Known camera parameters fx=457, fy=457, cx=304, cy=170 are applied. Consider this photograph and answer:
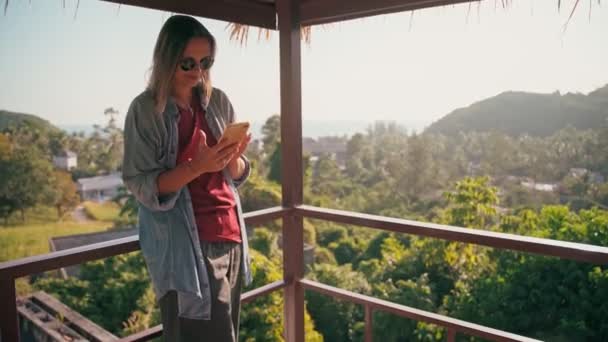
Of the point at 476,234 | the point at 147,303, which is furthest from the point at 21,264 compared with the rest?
the point at 147,303

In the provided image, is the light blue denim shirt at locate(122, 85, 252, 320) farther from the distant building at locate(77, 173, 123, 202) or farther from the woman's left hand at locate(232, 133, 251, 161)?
the distant building at locate(77, 173, 123, 202)

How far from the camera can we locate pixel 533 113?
19203mm

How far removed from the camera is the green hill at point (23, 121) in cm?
2236

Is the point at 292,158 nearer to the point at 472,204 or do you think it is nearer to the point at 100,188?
the point at 472,204

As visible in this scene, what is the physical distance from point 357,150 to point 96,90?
14.4 m

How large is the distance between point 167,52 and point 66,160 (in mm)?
22626

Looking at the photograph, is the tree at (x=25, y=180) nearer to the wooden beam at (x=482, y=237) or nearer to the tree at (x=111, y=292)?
the tree at (x=111, y=292)

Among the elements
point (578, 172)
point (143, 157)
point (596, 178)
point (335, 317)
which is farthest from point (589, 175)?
point (143, 157)

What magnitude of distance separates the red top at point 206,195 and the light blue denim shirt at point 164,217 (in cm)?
4

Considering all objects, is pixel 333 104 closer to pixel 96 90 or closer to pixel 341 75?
pixel 341 75

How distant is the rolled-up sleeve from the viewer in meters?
1.24

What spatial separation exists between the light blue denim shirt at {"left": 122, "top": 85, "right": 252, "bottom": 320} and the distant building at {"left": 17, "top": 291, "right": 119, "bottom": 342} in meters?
11.5

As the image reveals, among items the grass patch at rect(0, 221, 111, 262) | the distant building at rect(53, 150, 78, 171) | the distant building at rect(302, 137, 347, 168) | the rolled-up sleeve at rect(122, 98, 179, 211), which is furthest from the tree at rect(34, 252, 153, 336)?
the rolled-up sleeve at rect(122, 98, 179, 211)

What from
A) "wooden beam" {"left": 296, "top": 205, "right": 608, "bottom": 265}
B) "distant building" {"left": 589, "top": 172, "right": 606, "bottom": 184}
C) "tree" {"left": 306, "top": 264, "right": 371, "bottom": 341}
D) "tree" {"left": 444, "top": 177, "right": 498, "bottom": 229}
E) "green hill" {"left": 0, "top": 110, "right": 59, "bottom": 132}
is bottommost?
"tree" {"left": 306, "top": 264, "right": 371, "bottom": 341}
